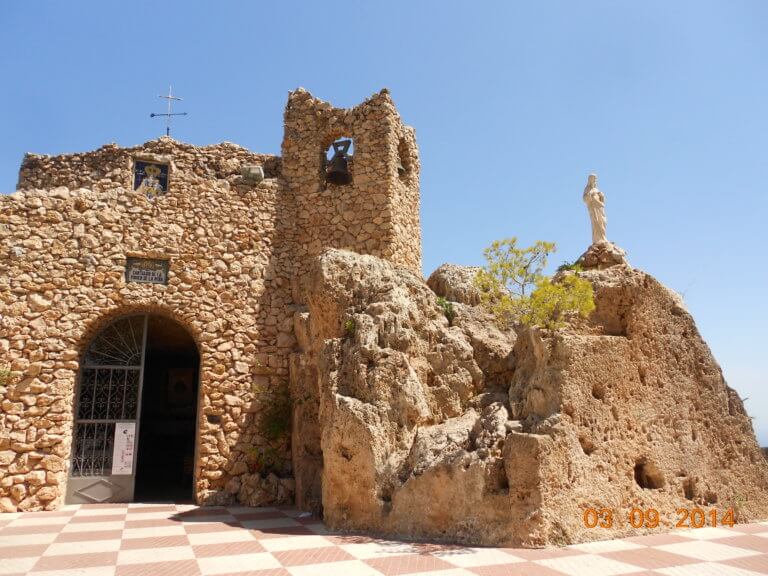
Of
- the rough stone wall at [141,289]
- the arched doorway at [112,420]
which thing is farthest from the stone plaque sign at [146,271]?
the arched doorway at [112,420]

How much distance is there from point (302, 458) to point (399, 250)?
4.97 metres

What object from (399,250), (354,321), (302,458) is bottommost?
(302,458)

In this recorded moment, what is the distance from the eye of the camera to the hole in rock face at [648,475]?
7828mm

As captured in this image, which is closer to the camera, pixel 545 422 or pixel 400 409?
pixel 545 422

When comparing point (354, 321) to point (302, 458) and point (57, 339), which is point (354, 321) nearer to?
point (302, 458)

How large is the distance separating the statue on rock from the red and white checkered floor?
180 inches

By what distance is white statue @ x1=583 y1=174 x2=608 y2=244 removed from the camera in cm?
1075

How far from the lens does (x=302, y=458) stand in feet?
33.2

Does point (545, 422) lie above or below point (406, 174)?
below

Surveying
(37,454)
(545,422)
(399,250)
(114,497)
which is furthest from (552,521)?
(37,454)

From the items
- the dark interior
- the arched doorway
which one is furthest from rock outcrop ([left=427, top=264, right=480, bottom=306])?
the dark interior

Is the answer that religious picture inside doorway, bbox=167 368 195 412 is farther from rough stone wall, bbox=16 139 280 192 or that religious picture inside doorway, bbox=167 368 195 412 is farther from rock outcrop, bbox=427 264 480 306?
rock outcrop, bbox=427 264 480 306
